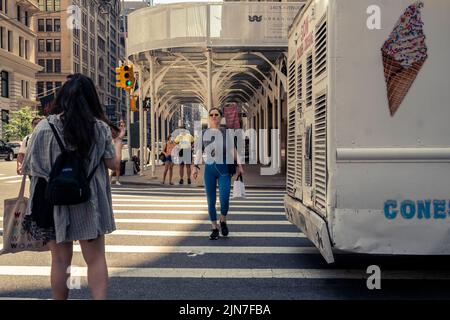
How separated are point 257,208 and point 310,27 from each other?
585 cm

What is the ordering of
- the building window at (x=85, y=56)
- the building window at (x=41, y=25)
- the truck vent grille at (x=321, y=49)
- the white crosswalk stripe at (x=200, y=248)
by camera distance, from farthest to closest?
the building window at (x=85, y=56) → the building window at (x=41, y=25) → the white crosswalk stripe at (x=200, y=248) → the truck vent grille at (x=321, y=49)

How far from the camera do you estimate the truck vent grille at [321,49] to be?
177 inches

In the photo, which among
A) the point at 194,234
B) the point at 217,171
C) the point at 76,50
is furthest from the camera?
the point at 76,50

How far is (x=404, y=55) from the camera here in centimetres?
409

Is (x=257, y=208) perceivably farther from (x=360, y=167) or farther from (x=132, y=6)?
(x=132, y=6)

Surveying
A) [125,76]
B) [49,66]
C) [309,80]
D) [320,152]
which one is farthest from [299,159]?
[49,66]

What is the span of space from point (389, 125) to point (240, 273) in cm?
234

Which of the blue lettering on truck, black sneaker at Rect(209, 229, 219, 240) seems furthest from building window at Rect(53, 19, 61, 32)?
the blue lettering on truck

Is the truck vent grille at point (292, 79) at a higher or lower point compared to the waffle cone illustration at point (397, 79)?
higher

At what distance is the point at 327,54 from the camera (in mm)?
4312

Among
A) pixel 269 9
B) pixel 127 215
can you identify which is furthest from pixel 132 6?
pixel 127 215

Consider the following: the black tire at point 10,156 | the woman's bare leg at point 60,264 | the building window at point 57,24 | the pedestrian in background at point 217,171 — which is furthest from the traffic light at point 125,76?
the building window at point 57,24

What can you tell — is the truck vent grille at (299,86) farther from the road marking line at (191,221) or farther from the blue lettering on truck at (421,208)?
the road marking line at (191,221)

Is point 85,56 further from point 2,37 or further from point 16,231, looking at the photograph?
point 16,231
